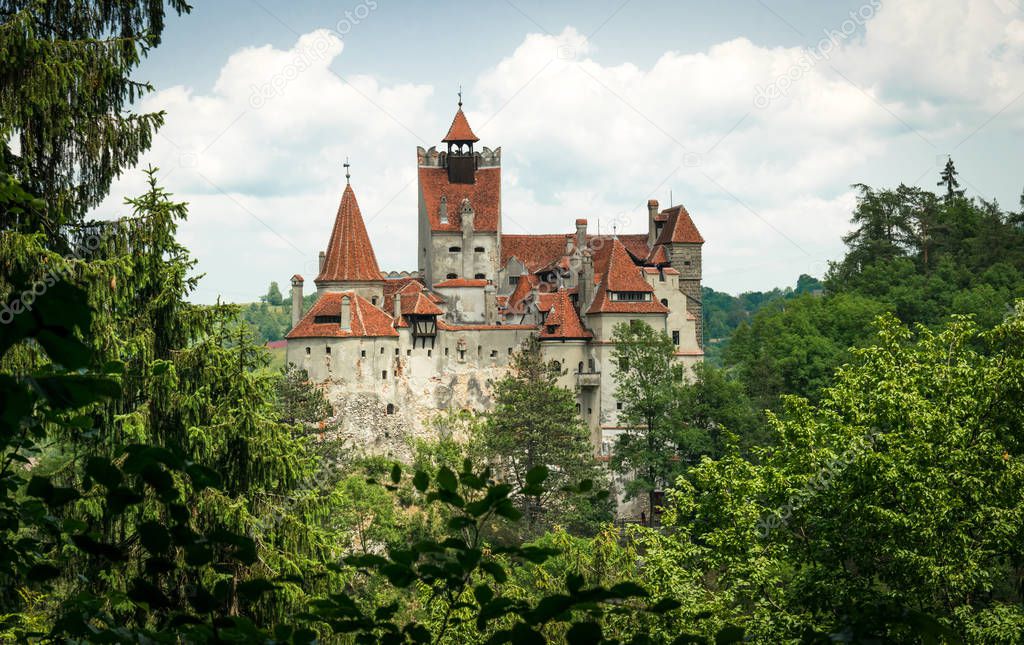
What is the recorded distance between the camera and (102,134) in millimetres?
13055

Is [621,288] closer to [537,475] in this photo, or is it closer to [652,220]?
[652,220]

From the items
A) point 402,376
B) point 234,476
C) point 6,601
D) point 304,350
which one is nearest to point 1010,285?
point 402,376

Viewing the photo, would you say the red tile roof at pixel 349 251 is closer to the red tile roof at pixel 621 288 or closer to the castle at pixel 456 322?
the castle at pixel 456 322

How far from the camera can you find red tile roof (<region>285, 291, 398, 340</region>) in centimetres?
5466

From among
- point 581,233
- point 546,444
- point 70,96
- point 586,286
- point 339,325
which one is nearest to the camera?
point 70,96

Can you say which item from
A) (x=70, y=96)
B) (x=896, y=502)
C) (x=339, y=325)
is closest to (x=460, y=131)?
(x=339, y=325)

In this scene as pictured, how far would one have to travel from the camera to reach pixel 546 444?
51.1 metres

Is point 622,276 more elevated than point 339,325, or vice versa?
point 622,276

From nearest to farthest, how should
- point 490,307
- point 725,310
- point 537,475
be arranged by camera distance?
point 537,475 → point 490,307 → point 725,310

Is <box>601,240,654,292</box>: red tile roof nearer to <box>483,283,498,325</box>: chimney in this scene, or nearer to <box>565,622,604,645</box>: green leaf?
<box>483,283,498,325</box>: chimney

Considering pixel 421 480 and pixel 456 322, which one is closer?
pixel 421 480

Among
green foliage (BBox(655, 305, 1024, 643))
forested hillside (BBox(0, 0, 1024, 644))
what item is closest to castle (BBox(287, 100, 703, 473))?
forested hillside (BBox(0, 0, 1024, 644))

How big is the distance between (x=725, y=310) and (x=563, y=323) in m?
132

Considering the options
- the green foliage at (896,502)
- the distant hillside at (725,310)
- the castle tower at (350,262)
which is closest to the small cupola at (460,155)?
the castle tower at (350,262)
